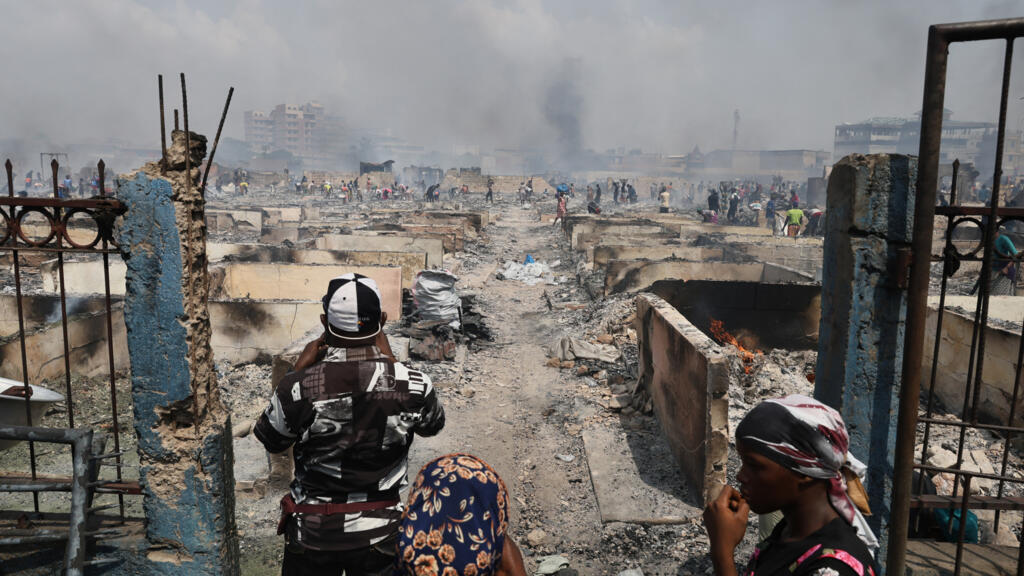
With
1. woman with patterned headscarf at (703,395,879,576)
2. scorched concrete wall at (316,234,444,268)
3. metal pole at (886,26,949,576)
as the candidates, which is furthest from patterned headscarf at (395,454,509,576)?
scorched concrete wall at (316,234,444,268)

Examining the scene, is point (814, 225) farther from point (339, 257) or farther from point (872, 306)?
point (872, 306)

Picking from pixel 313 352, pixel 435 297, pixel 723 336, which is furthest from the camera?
pixel 435 297

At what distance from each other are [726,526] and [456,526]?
29.2 inches

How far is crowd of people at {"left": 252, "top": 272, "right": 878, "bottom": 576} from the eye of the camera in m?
1.51

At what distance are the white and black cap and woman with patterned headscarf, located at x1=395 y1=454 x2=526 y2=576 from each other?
621 millimetres

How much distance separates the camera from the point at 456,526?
1.83 meters

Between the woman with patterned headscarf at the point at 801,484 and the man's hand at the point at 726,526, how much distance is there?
80 millimetres

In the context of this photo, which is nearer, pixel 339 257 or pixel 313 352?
pixel 313 352

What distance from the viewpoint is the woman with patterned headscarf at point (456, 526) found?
1.81 meters

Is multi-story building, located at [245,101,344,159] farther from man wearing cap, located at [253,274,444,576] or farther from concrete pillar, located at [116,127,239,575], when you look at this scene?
man wearing cap, located at [253,274,444,576]

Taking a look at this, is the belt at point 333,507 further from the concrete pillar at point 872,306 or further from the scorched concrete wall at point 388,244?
the scorched concrete wall at point 388,244

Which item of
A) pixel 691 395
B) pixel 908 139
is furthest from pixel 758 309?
pixel 908 139

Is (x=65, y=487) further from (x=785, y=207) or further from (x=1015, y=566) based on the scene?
(x=785, y=207)

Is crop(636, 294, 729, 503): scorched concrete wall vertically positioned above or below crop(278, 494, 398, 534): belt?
below
